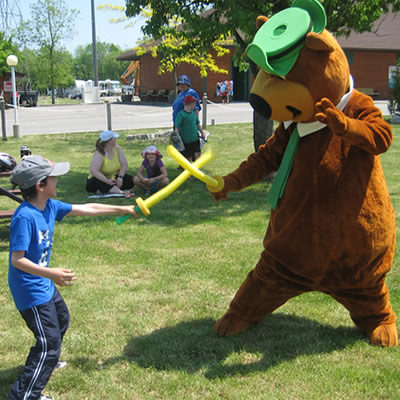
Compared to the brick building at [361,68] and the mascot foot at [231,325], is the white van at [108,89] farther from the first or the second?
the mascot foot at [231,325]

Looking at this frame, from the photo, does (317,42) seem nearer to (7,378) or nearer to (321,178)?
(321,178)

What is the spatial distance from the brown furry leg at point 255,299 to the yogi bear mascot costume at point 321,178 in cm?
1

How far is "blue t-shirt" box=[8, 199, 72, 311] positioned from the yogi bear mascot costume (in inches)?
50.0

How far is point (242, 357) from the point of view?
11.5 feet

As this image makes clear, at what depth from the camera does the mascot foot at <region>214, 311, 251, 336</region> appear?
3752 mm

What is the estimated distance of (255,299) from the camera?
144 inches

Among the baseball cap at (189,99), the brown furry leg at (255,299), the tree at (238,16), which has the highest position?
the tree at (238,16)

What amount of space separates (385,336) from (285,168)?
1427 millimetres

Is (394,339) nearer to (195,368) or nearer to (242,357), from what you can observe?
(242,357)

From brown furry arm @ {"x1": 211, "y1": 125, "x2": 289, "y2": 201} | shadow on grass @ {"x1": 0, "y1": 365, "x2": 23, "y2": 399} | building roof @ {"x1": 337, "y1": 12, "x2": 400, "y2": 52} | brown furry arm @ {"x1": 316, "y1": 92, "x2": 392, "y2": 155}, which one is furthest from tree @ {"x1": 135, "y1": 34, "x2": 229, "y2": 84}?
building roof @ {"x1": 337, "y1": 12, "x2": 400, "y2": 52}

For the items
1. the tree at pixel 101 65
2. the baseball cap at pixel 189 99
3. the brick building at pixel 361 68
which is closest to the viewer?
the baseball cap at pixel 189 99

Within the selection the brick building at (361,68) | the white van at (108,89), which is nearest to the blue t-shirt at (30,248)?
the brick building at (361,68)

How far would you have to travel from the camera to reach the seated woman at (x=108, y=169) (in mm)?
8352

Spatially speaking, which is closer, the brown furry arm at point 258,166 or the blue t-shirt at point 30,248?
the blue t-shirt at point 30,248
